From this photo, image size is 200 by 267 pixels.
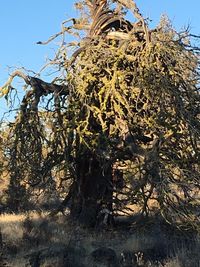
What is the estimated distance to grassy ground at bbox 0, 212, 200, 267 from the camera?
29.3ft

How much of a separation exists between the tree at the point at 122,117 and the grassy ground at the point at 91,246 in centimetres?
70

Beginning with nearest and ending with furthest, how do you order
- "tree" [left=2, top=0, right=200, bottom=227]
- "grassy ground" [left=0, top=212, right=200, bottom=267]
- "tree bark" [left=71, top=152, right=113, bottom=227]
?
"grassy ground" [left=0, top=212, right=200, bottom=267] → "tree" [left=2, top=0, right=200, bottom=227] → "tree bark" [left=71, top=152, right=113, bottom=227]

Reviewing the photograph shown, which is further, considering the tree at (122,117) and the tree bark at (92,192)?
the tree bark at (92,192)

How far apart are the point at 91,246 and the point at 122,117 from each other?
3197 mm

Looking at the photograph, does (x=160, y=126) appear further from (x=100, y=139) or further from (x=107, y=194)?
(x=107, y=194)

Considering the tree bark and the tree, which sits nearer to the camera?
the tree

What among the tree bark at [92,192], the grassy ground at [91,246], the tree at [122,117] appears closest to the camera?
the grassy ground at [91,246]

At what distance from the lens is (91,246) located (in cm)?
1129

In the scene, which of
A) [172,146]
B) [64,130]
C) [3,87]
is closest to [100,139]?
[64,130]

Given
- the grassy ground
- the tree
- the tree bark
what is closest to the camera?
the grassy ground

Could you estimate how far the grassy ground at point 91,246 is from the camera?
8945mm

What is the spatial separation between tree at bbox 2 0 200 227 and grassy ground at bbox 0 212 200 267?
70cm

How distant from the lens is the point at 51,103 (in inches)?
497

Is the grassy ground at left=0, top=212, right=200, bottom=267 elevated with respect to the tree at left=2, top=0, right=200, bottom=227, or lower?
lower
